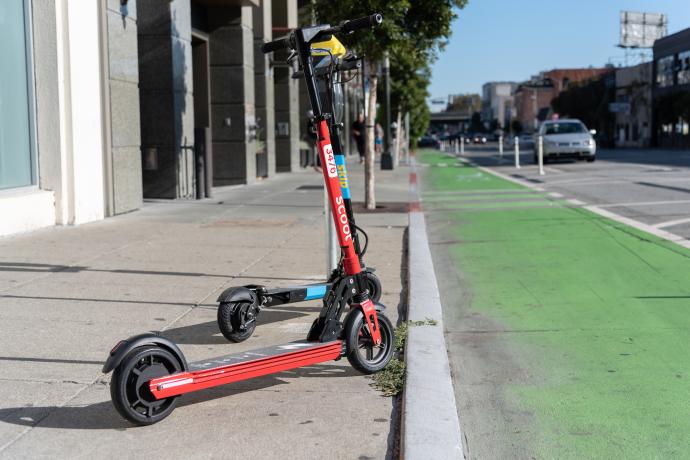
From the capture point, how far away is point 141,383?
4145 mm

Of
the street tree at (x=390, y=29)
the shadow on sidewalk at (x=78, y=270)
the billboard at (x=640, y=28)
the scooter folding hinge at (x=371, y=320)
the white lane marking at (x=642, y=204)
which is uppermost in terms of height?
the billboard at (x=640, y=28)

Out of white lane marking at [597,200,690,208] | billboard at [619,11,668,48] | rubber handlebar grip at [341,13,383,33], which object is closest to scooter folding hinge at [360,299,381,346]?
rubber handlebar grip at [341,13,383,33]

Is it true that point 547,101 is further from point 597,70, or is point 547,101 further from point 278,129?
point 278,129

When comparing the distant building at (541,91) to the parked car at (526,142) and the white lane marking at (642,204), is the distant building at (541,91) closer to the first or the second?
the parked car at (526,142)

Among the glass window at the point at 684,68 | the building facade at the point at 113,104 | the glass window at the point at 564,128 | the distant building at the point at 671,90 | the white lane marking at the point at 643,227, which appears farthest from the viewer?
the glass window at the point at 684,68

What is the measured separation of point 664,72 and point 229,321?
83825 mm

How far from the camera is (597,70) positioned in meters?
159

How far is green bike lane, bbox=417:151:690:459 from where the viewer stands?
417cm

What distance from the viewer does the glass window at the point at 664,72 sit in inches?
3182

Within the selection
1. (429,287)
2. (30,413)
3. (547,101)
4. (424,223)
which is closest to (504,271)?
(429,287)

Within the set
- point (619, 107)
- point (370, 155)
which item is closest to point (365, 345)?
point (370, 155)

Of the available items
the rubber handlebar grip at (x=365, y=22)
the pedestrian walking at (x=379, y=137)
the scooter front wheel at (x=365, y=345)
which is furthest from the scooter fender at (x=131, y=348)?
the pedestrian walking at (x=379, y=137)

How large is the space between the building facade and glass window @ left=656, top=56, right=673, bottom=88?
66.6m

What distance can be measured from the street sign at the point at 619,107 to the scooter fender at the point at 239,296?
299ft
